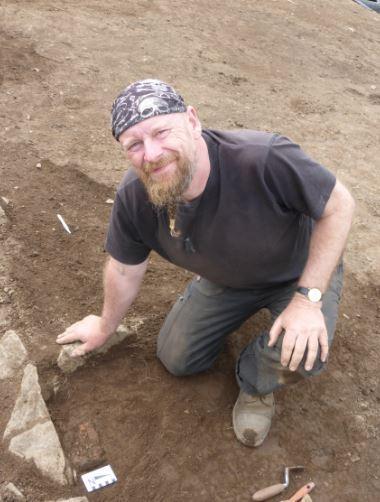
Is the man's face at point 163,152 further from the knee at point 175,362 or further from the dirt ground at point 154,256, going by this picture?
the dirt ground at point 154,256

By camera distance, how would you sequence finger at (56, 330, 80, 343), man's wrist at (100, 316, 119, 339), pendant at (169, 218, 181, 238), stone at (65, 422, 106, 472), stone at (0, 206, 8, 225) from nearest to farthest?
1. pendant at (169, 218, 181, 238)
2. stone at (65, 422, 106, 472)
3. man's wrist at (100, 316, 119, 339)
4. finger at (56, 330, 80, 343)
5. stone at (0, 206, 8, 225)

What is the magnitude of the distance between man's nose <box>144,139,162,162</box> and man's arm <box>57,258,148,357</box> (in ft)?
2.04

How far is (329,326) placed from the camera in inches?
101

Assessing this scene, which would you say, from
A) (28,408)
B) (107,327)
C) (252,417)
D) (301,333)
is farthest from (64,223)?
(301,333)

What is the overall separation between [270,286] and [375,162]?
3044 mm

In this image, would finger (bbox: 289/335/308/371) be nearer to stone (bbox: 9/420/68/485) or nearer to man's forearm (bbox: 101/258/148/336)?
man's forearm (bbox: 101/258/148/336)

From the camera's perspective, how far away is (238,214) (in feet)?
7.54

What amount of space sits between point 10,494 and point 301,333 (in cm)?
143

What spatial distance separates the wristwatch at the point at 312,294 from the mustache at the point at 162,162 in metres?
0.80

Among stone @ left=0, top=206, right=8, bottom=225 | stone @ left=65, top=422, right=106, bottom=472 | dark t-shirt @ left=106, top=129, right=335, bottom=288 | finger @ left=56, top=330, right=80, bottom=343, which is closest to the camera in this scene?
dark t-shirt @ left=106, top=129, right=335, bottom=288

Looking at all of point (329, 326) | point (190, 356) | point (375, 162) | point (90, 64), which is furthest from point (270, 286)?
point (90, 64)

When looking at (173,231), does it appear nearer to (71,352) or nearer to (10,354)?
(71,352)

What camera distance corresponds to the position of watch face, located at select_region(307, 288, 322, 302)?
2.25m

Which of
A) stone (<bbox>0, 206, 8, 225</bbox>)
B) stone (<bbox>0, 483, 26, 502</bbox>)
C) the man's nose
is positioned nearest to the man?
the man's nose
